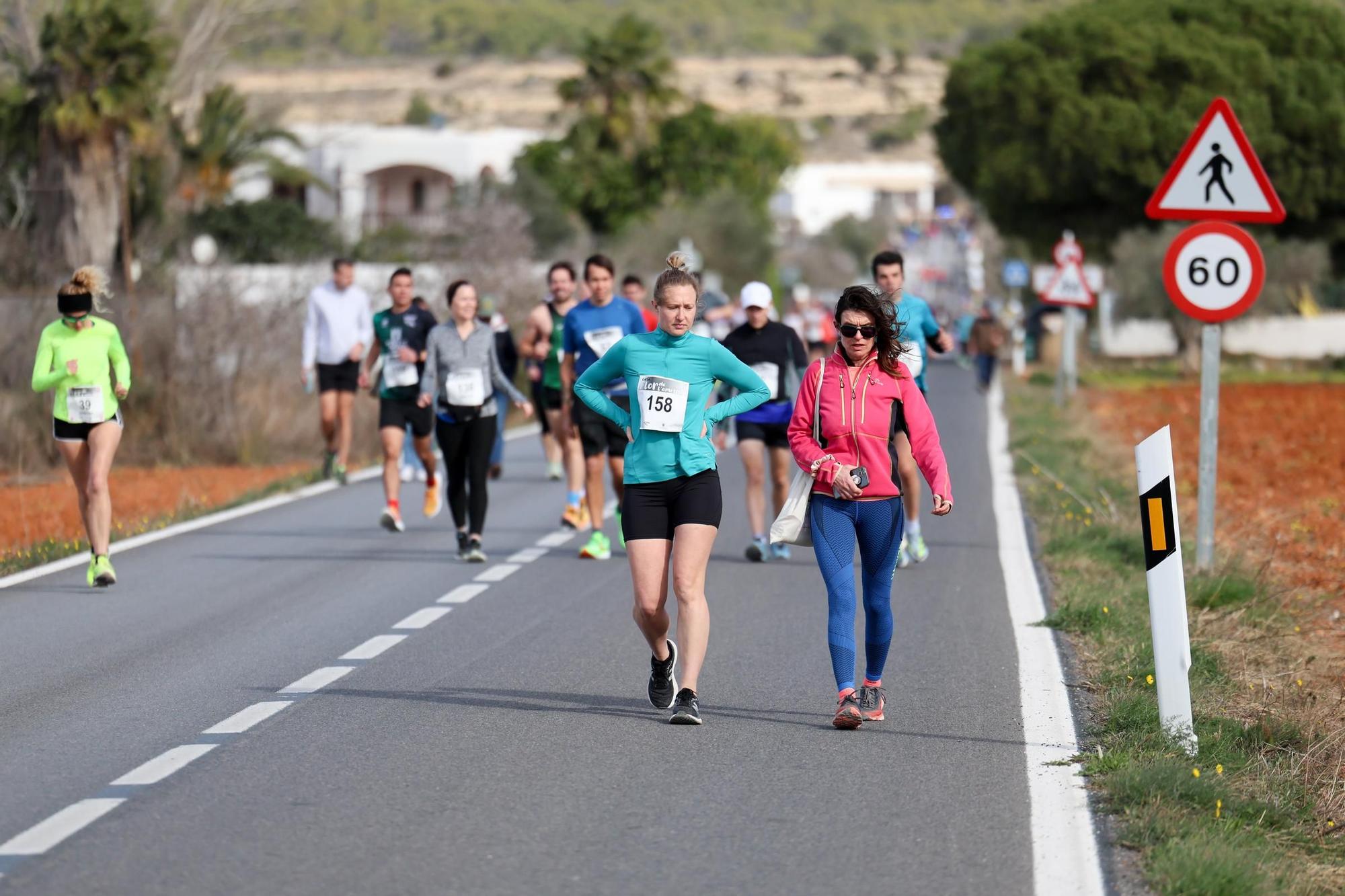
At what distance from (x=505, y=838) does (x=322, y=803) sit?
759 mm

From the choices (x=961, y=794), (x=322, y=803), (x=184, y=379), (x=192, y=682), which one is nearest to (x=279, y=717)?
(x=192, y=682)

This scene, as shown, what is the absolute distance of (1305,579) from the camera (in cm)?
1348

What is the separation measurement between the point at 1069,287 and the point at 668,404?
25071 mm

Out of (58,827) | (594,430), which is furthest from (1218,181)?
(58,827)

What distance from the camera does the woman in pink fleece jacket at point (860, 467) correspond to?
8258 millimetres

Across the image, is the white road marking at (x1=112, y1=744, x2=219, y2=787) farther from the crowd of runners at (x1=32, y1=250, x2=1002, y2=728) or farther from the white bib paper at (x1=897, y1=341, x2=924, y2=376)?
the white bib paper at (x1=897, y1=341, x2=924, y2=376)

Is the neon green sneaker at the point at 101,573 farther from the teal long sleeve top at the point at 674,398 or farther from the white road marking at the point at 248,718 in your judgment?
the teal long sleeve top at the point at 674,398

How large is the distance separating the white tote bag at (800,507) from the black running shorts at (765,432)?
17.7 feet

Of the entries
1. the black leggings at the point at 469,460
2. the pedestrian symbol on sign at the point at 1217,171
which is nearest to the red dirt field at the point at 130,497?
the black leggings at the point at 469,460

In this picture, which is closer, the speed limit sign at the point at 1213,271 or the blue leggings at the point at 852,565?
the blue leggings at the point at 852,565

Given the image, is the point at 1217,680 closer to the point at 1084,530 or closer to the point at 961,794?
the point at 961,794

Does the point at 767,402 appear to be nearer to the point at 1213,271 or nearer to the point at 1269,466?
the point at 1213,271

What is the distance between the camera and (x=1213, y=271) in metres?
11.7

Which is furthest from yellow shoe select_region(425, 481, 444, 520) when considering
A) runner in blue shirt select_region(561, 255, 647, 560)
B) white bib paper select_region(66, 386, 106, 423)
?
white bib paper select_region(66, 386, 106, 423)
